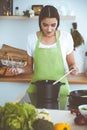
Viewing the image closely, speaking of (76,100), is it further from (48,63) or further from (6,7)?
(6,7)

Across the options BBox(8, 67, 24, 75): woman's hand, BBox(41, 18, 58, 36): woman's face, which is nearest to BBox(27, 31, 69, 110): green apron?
BBox(41, 18, 58, 36): woman's face

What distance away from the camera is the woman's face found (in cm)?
214

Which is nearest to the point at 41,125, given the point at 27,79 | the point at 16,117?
the point at 16,117

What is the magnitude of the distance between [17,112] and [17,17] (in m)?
2.19

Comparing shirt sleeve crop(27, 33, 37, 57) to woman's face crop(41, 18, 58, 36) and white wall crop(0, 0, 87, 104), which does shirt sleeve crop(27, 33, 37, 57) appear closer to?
woman's face crop(41, 18, 58, 36)

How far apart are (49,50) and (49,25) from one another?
0.26m

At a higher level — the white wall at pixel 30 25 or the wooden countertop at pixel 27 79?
the white wall at pixel 30 25

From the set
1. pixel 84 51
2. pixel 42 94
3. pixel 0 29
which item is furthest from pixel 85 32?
pixel 42 94

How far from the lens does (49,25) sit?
2.14 meters

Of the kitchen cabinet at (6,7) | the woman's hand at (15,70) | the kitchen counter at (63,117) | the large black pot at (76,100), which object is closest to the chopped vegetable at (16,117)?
the kitchen counter at (63,117)

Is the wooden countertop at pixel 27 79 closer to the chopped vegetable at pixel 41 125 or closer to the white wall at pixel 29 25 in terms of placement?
the white wall at pixel 29 25

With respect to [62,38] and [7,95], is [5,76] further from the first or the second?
[62,38]

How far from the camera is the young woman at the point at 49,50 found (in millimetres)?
2174

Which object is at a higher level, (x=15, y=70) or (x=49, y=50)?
(x=49, y=50)
